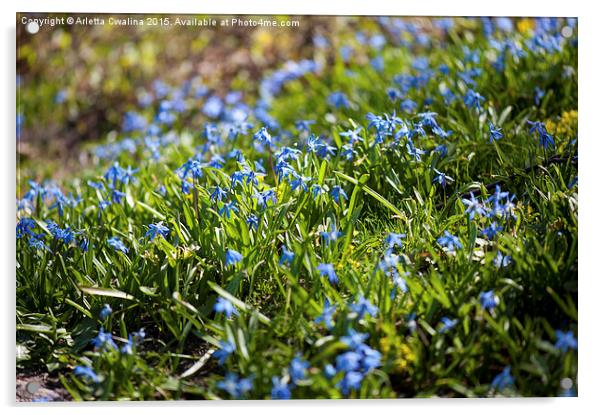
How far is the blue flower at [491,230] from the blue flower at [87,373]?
1.59m

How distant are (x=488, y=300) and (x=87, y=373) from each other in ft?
4.97

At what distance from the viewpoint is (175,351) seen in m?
2.66

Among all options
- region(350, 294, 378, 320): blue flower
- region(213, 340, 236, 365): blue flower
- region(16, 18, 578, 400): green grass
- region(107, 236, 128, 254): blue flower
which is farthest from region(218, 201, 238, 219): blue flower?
region(350, 294, 378, 320): blue flower

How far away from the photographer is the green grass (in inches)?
95.1

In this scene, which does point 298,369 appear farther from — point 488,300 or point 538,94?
point 538,94

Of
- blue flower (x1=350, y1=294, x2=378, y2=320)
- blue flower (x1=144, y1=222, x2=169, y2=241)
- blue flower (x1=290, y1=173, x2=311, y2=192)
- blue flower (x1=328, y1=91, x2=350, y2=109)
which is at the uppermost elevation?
blue flower (x1=328, y1=91, x2=350, y2=109)

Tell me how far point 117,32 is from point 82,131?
1.05m

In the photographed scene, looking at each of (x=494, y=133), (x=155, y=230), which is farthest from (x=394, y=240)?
(x=155, y=230)

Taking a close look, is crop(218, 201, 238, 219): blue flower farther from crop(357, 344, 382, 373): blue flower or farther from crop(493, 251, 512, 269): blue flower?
crop(493, 251, 512, 269): blue flower

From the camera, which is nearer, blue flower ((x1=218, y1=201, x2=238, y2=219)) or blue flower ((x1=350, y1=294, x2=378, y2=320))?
blue flower ((x1=350, y1=294, x2=378, y2=320))

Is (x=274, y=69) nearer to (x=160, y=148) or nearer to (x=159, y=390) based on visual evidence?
(x=160, y=148)

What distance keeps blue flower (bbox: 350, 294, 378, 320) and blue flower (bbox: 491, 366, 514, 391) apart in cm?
49

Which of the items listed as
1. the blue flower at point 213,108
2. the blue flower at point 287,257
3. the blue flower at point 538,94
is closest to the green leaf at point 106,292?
the blue flower at point 287,257

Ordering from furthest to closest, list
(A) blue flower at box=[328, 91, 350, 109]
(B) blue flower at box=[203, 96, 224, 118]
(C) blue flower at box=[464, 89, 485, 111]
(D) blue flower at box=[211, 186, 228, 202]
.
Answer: (B) blue flower at box=[203, 96, 224, 118], (A) blue flower at box=[328, 91, 350, 109], (C) blue flower at box=[464, 89, 485, 111], (D) blue flower at box=[211, 186, 228, 202]
